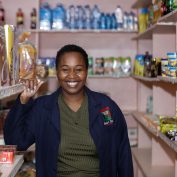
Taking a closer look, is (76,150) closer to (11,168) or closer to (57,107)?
(57,107)

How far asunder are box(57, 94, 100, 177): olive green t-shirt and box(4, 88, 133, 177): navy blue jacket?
3 centimetres

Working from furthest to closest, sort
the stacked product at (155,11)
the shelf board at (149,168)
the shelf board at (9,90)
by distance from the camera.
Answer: the shelf board at (149,168)
the stacked product at (155,11)
the shelf board at (9,90)

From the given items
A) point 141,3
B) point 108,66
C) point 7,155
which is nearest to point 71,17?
point 108,66

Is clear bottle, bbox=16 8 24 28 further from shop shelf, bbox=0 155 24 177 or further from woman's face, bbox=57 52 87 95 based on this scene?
shop shelf, bbox=0 155 24 177

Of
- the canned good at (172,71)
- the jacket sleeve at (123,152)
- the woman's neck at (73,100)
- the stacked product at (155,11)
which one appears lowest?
the jacket sleeve at (123,152)

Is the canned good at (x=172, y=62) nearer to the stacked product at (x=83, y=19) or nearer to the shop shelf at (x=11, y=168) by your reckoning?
the shop shelf at (x=11, y=168)

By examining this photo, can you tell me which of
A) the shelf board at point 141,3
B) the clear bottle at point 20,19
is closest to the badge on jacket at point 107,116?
the shelf board at point 141,3

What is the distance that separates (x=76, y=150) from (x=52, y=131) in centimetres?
21

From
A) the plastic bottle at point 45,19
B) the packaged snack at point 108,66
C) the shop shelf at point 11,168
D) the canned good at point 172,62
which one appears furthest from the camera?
the packaged snack at point 108,66

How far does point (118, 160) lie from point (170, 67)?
78cm

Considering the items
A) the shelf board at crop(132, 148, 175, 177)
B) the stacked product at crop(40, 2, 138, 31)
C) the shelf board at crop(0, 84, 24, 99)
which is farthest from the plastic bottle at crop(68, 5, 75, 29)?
the shelf board at crop(0, 84, 24, 99)

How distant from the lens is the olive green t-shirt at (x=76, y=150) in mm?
2459

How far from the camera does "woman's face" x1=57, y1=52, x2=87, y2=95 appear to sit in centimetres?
247

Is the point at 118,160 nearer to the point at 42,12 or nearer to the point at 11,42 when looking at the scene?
the point at 11,42
